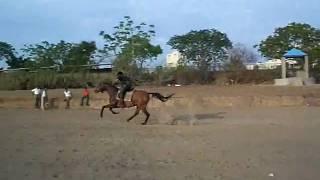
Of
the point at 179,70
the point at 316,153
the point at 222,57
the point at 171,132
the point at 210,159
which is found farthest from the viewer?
the point at 222,57

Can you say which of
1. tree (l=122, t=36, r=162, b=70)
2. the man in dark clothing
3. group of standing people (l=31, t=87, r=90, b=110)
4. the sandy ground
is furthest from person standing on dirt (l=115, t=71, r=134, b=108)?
tree (l=122, t=36, r=162, b=70)

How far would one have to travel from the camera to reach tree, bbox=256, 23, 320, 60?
213ft

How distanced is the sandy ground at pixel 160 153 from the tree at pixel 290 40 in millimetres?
43303

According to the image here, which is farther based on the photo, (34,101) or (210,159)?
(34,101)

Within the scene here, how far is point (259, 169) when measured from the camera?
11.4 meters

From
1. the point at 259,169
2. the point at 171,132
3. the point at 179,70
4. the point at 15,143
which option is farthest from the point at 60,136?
the point at 179,70

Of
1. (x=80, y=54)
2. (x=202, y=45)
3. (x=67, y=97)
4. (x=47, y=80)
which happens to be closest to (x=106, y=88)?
(x=67, y=97)

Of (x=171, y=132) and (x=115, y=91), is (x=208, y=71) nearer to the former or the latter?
(x=115, y=91)

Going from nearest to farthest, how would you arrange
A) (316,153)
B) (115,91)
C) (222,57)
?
(316,153) → (115,91) → (222,57)

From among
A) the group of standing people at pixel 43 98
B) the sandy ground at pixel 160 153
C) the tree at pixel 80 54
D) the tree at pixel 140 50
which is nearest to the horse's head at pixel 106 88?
the sandy ground at pixel 160 153

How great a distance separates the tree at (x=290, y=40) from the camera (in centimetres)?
6481

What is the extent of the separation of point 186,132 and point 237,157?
280 inches

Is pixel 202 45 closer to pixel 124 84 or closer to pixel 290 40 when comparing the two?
pixel 290 40

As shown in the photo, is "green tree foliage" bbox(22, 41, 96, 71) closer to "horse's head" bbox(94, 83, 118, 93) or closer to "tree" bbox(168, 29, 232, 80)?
"tree" bbox(168, 29, 232, 80)
